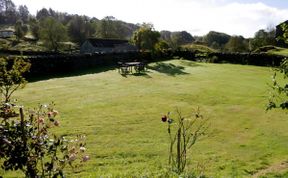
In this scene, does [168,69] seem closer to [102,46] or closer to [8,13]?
[102,46]

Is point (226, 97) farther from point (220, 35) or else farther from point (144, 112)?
point (220, 35)

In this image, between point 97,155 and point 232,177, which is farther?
point 97,155

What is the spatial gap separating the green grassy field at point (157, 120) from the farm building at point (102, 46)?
117 ft

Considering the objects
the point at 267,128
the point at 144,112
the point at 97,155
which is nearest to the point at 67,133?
the point at 97,155

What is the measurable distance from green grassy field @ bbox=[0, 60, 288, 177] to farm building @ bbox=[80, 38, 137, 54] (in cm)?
3573

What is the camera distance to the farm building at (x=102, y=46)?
2534 inches

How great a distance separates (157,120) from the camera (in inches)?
625

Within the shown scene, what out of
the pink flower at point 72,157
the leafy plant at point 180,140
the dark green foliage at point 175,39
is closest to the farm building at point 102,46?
the dark green foliage at point 175,39

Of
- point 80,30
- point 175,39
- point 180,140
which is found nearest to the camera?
point 180,140

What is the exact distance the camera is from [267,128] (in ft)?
48.8

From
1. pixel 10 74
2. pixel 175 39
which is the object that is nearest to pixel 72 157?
pixel 10 74

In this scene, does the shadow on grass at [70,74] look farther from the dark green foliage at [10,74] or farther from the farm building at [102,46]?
the farm building at [102,46]

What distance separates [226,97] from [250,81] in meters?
7.92

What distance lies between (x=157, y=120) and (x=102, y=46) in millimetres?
51061
